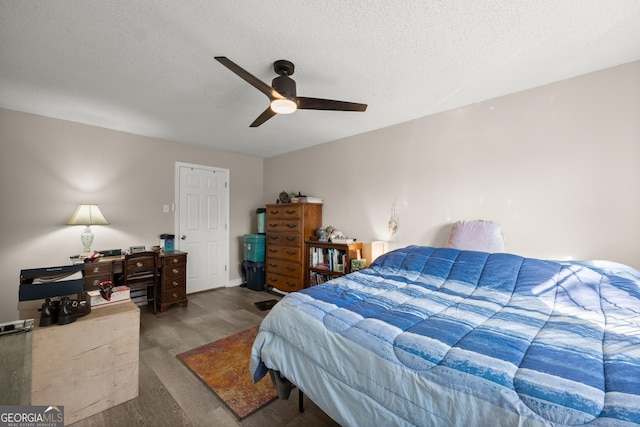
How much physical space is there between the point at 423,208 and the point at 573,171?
Result: 1.27 m

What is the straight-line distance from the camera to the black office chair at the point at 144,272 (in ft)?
10.2

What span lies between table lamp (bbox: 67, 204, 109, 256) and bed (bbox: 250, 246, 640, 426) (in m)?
2.76

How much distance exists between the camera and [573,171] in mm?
2139

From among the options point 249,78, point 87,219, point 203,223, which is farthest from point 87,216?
point 249,78

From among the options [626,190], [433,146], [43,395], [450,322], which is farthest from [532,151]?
[43,395]

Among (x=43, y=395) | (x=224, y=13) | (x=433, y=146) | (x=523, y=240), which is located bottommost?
(x=43, y=395)

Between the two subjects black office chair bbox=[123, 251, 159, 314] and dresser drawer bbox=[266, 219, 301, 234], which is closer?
black office chair bbox=[123, 251, 159, 314]

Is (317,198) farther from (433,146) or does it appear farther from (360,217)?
(433,146)

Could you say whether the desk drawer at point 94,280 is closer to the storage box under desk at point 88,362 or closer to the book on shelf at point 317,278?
the storage box under desk at point 88,362

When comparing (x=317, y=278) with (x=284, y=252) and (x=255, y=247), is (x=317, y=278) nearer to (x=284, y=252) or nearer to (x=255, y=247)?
(x=284, y=252)

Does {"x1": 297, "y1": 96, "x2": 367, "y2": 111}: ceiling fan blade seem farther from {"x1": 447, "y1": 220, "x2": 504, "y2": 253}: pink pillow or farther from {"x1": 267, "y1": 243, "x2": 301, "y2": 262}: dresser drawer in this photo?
{"x1": 267, "y1": 243, "x2": 301, "y2": 262}: dresser drawer

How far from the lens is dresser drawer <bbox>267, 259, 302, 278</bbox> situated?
385 cm

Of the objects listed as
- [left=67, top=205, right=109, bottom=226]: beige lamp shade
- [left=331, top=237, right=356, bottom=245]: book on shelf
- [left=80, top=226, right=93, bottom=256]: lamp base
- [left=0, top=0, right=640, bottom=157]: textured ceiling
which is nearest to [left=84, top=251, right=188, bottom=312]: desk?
[left=80, top=226, right=93, bottom=256]: lamp base

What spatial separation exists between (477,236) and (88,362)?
317 cm
